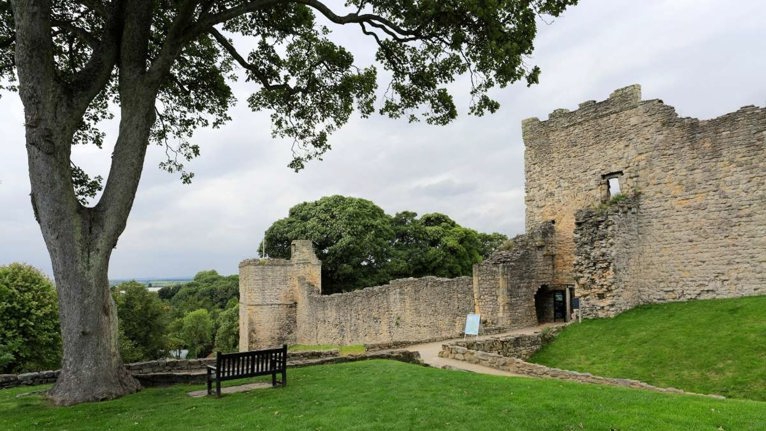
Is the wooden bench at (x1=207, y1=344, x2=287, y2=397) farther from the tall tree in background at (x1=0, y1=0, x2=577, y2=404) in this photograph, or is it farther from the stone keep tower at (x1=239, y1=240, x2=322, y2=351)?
the stone keep tower at (x1=239, y1=240, x2=322, y2=351)

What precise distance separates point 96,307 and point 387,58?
27.9 feet

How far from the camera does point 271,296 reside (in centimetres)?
3184

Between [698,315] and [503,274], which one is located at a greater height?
[503,274]

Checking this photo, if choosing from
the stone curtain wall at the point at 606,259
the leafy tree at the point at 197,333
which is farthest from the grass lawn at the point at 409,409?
the leafy tree at the point at 197,333

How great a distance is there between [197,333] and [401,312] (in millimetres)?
41122

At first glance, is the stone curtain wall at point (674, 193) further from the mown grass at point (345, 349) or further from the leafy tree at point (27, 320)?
the leafy tree at point (27, 320)

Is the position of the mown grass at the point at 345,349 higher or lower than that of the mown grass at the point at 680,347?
lower

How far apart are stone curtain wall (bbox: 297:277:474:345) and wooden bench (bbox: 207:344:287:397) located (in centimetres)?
878

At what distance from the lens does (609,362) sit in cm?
1267

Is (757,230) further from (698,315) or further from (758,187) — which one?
(698,315)

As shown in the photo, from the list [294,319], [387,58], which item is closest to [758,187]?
[387,58]

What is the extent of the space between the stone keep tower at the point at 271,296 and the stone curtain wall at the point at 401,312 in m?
3.69

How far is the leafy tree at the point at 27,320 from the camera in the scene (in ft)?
82.9

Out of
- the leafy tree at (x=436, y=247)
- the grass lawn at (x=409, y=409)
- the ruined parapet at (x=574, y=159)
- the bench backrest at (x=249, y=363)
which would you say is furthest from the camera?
the leafy tree at (x=436, y=247)
